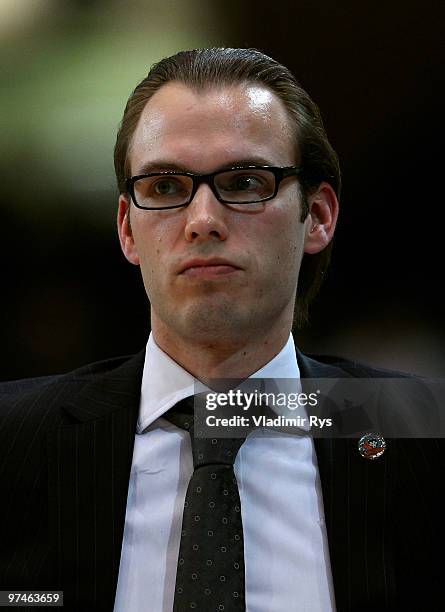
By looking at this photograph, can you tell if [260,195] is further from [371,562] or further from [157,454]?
[371,562]

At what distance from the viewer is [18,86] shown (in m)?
1.55

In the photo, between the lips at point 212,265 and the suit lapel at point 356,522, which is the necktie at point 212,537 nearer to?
the suit lapel at point 356,522

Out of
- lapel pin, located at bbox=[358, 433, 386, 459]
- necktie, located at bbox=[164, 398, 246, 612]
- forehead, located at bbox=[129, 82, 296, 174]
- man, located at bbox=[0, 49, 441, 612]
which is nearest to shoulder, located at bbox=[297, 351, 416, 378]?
man, located at bbox=[0, 49, 441, 612]

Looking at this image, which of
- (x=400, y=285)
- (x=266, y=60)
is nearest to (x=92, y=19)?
(x=266, y=60)

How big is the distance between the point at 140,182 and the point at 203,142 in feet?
0.42

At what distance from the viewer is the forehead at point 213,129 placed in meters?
1.26

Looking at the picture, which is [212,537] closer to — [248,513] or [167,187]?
[248,513]

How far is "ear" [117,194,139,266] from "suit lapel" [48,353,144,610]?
24 centimetres

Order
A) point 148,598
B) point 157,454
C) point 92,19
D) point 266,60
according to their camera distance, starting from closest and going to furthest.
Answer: point 148,598
point 157,454
point 266,60
point 92,19

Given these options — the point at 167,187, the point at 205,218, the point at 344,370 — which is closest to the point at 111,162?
the point at 167,187

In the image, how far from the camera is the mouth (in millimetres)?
1195

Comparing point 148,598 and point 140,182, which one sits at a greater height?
point 140,182

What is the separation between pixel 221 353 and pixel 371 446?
28 cm

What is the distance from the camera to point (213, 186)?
1230mm
